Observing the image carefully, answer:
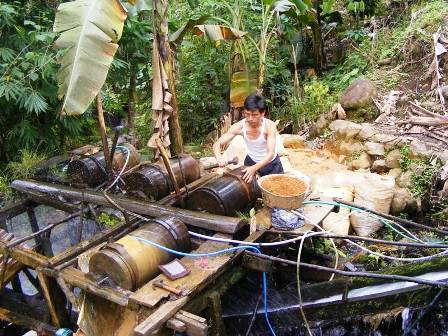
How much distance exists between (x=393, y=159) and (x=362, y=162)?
0.48 m

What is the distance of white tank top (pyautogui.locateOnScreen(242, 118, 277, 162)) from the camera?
522cm

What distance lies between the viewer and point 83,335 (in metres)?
3.86

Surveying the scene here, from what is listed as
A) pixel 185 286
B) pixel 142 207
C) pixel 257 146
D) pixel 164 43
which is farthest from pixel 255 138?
pixel 185 286

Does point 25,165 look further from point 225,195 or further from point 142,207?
point 225,195

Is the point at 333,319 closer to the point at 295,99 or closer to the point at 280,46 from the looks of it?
the point at 295,99

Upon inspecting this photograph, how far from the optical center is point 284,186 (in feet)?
14.1

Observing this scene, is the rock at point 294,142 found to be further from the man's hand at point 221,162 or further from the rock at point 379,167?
the man's hand at point 221,162

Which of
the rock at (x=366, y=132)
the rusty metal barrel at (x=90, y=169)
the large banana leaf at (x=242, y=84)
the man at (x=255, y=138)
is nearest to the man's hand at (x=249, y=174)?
the man at (x=255, y=138)

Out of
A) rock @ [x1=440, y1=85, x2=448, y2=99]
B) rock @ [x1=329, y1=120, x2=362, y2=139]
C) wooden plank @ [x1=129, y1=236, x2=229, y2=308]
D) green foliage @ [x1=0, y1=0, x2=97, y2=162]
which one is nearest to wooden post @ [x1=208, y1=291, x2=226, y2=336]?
wooden plank @ [x1=129, y1=236, x2=229, y2=308]

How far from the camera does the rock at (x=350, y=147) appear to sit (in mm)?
7297

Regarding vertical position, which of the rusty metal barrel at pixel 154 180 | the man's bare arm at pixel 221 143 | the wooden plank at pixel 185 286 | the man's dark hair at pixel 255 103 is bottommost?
the wooden plank at pixel 185 286

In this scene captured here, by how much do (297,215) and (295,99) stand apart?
5.13 metres

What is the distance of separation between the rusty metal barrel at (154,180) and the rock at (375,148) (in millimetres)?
3195

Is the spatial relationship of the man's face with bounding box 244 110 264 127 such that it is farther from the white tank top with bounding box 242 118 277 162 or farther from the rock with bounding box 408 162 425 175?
the rock with bounding box 408 162 425 175
